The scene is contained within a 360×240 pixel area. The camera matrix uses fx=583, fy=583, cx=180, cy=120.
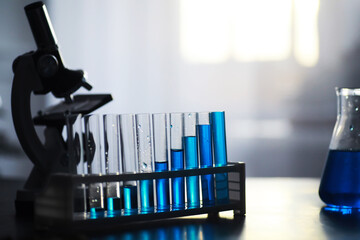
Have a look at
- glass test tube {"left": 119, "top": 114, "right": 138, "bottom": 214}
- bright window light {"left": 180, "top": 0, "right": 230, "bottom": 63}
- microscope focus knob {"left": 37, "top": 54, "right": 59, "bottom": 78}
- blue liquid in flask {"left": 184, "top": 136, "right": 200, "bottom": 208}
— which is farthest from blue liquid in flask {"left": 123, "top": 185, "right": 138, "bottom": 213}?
bright window light {"left": 180, "top": 0, "right": 230, "bottom": 63}

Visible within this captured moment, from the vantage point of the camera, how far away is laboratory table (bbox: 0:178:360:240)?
3.00 ft

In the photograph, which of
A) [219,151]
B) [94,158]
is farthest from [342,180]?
[94,158]

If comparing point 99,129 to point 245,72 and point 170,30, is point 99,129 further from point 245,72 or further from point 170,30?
point 245,72

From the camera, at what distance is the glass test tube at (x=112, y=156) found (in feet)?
3.26

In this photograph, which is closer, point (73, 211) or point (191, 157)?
point (73, 211)

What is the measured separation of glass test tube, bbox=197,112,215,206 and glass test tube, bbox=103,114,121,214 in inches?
6.5

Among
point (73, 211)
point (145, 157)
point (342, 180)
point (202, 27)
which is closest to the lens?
point (73, 211)

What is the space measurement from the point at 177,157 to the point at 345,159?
36 cm

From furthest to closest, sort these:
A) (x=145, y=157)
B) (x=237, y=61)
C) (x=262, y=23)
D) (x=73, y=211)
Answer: (x=237, y=61)
(x=262, y=23)
(x=145, y=157)
(x=73, y=211)

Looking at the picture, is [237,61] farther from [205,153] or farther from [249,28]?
[205,153]

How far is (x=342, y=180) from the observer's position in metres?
1.17

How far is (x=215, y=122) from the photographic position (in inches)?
43.8

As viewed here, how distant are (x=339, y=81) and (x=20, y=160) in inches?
122

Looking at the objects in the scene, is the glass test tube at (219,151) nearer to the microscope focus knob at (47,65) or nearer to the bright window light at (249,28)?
the microscope focus knob at (47,65)
